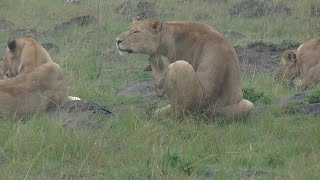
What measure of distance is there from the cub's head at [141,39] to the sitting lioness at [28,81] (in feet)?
2.33

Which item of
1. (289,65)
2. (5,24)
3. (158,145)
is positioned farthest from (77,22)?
(158,145)

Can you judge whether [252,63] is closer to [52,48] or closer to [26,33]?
[52,48]

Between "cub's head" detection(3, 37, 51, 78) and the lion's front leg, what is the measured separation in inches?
41.9

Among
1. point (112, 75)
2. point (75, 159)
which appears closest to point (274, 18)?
point (112, 75)

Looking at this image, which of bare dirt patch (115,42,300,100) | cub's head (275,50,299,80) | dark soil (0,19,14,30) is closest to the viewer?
bare dirt patch (115,42,300,100)

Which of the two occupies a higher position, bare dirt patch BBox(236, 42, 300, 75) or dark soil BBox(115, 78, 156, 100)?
dark soil BBox(115, 78, 156, 100)

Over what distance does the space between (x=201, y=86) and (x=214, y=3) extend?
899cm

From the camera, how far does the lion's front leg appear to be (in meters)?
7.26

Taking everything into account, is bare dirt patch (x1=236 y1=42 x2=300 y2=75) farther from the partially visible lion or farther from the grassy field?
the grassy field

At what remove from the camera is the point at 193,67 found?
719 cm

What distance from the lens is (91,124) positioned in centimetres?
634

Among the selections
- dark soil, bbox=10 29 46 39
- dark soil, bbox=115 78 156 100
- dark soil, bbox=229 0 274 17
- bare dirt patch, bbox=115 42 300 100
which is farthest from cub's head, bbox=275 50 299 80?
dark soil, bbox=10 29 46 39

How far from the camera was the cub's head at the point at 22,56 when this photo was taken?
7395 millimetres

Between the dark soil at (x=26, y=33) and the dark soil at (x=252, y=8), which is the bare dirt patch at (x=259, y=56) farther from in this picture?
the dark soil at (x=26, y=33)
